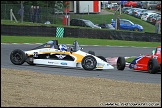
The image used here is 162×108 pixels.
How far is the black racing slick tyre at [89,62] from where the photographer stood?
49.2 ft

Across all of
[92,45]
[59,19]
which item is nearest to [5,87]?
[92,45]

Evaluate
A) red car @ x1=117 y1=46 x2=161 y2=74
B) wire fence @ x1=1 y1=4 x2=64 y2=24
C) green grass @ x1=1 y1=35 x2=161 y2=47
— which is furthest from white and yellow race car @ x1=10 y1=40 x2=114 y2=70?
wire fence @ x1=1 y1=4 x2=64 y2=24

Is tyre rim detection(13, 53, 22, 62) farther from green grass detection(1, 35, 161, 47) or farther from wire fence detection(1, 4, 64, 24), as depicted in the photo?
wire fence detection(1, 4, 64, 24)

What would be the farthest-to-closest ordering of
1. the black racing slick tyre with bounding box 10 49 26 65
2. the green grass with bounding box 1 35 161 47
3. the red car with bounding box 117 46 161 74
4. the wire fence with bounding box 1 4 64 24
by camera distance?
the wire fence with bounding box 1 4 64 24 → the green grass with bounding box 1 35 161 47 → the black racing slick tyre with bounding box 10 49 26 65 → the red car with bounding box 117 46 161 74

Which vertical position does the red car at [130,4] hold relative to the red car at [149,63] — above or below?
above

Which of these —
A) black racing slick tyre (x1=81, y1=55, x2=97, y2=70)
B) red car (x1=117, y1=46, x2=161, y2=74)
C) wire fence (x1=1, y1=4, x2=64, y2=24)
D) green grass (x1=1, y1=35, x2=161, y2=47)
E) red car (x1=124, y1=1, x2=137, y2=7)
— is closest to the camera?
black racing slick tyre (x1=81, y1=55, x2=97, y2=70)

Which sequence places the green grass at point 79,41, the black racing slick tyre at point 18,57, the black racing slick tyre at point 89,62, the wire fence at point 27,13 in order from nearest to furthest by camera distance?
the black racing slick tyre at point 89,62 < the black racing slick tyre at point 18,57 < the green grass at point 79,41 < the wire fence at point 27,13

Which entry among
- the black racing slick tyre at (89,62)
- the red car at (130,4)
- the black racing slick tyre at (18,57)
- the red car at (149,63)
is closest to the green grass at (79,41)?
the black racing slick tyre at (18,57)

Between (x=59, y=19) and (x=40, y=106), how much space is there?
37124mm

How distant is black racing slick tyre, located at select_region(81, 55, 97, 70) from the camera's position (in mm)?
14984

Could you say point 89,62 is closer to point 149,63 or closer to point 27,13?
point 149,63

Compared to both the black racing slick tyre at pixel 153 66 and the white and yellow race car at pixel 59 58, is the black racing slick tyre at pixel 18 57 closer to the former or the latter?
the white and yellow race car at pixel 59 58

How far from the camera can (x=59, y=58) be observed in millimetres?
15477

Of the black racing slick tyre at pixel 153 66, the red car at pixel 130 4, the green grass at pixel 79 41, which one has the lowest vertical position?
the black racing slick tyre at pixel 153 66
